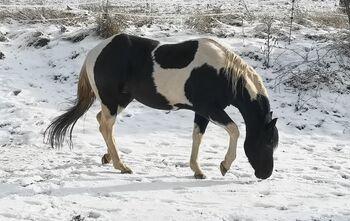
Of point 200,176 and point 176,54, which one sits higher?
point 176,54

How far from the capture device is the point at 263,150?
505 centimetres

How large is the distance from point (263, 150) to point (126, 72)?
5.56ft

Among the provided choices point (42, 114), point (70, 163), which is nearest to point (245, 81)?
point (70, 163)

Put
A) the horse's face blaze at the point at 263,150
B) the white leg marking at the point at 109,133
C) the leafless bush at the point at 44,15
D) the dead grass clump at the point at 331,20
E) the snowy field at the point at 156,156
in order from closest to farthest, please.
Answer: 1. the snowy field at the point at 156,156
2. the horse's face blaze at the point at 263,150
3. the white leg marking at the point at 109,133
4. the leafless bush at the point at 44,15
5. the dead grass clump at the point at 331,20

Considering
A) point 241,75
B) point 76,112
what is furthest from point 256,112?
point 76,112

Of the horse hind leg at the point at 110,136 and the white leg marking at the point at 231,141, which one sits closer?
the white leg marking at the point at 231,141

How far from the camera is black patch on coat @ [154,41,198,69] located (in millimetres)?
5258

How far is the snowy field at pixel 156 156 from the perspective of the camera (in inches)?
167

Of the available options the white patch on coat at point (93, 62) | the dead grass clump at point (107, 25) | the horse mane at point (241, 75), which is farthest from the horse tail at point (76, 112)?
the dead grass clump at point (107, 25)

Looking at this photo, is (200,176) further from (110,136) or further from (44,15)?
(44,15)

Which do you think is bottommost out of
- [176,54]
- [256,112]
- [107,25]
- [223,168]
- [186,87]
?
[223,168]

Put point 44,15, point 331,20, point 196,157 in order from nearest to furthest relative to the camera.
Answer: point 196,157
point 44,15
point 331,20

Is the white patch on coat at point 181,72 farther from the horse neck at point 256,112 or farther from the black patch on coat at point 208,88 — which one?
the horse neck at point 256,112

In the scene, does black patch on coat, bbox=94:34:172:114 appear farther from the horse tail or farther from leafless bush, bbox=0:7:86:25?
leafless bush, bbox=0:7:86:25
